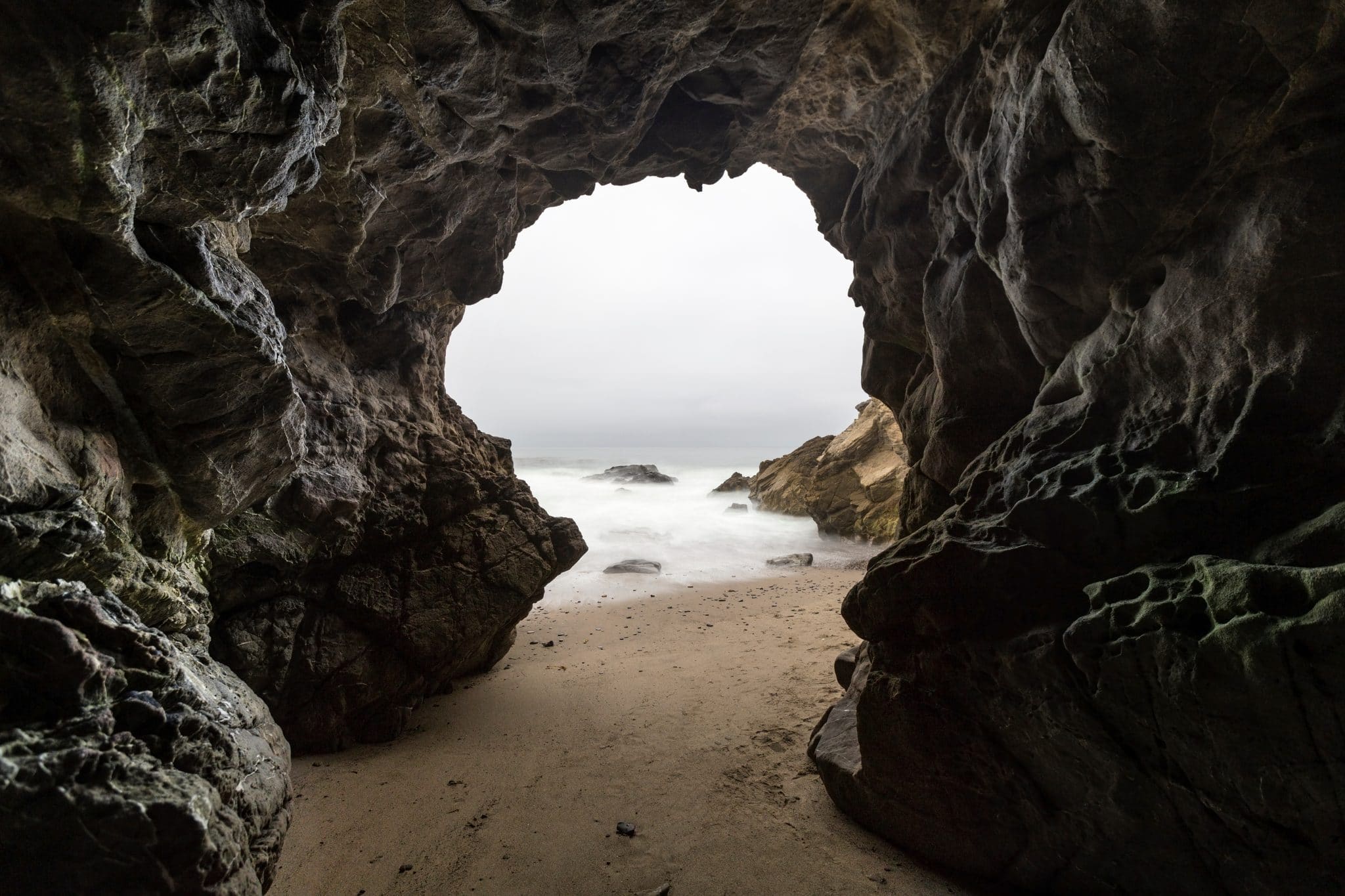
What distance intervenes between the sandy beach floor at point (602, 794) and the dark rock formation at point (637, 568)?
6729 millimetres

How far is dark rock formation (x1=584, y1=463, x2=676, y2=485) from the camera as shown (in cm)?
5147

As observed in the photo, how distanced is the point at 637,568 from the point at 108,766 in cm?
1433

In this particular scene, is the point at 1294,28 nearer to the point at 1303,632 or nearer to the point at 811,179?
the point at 1303,632

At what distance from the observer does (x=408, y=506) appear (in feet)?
25.8

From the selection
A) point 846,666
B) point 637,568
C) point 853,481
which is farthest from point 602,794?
point 853,481

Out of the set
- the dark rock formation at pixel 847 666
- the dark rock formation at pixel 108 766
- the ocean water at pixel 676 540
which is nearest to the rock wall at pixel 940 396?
the dark rock formation at pixel 108 766

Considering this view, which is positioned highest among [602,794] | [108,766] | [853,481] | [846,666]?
[853,481]

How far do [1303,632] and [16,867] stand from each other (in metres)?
5.89

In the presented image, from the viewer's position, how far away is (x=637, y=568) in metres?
16.3

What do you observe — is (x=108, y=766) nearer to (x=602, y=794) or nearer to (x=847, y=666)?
(x=602, y=794)

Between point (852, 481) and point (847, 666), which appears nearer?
point (847, 666)

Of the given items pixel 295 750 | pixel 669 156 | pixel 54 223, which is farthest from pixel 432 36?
pixel 295 750

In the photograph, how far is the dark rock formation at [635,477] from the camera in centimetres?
5147

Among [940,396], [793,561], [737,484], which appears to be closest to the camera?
[940,396]
